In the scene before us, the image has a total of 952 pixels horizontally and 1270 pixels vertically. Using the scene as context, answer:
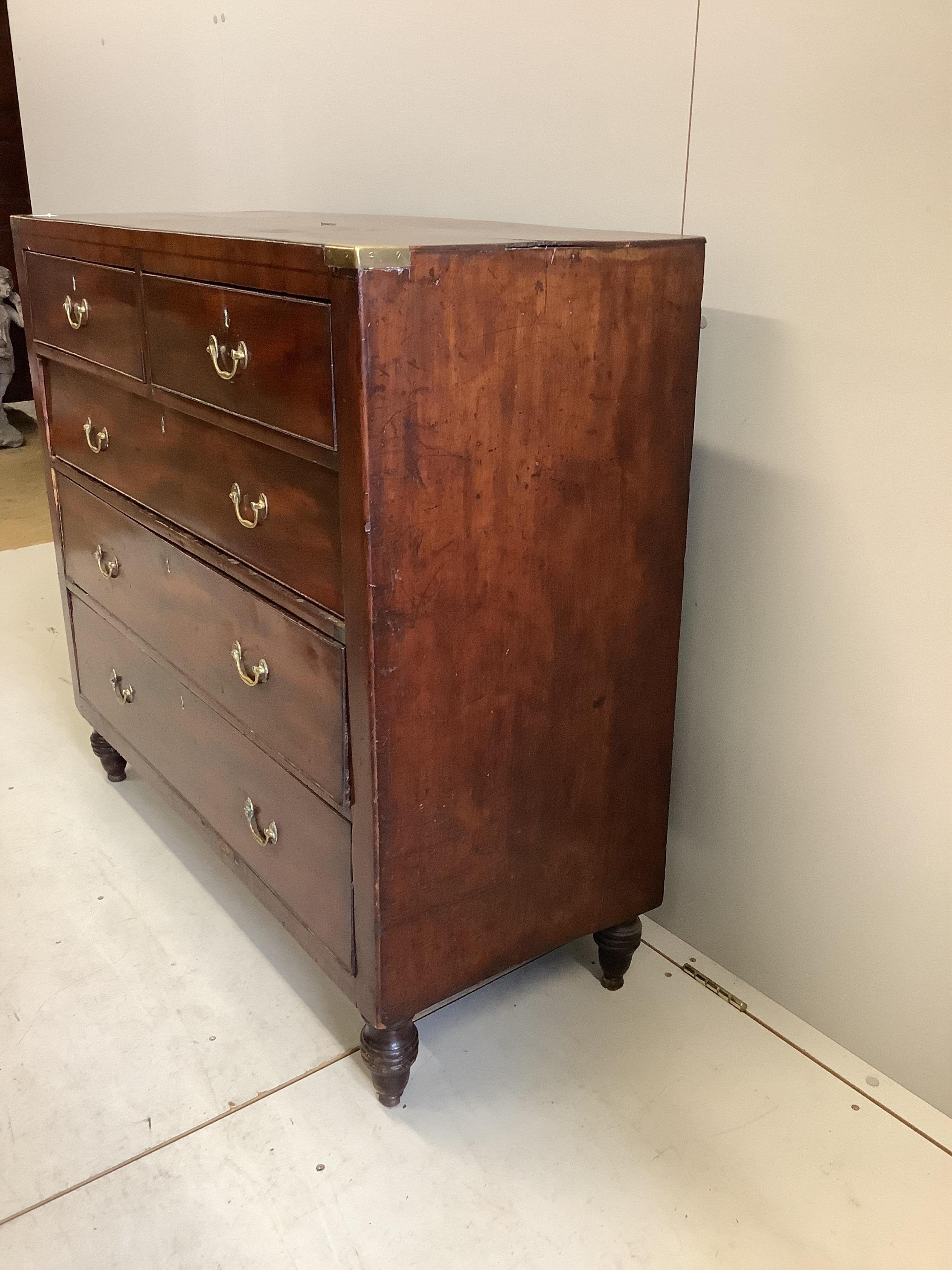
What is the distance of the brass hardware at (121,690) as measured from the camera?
1873 millimetres

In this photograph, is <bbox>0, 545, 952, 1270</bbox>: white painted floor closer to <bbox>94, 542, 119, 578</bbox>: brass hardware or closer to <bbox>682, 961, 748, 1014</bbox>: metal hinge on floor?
<bbox>682, 961, 748, 1014</bbox>: metal hinge on floor

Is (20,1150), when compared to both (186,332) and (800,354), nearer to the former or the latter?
(186,332)

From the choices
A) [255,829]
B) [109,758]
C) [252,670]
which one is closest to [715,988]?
[255,829]

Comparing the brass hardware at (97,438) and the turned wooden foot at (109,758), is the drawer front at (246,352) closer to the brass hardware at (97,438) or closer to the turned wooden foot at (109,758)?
the brass hardware at (97,438)

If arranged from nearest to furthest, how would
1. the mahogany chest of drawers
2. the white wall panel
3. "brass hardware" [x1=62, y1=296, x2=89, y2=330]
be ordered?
the mahogany chest of drawers → the white wall panel → "brass hardware" [x1=62, y1=296, x2=89, y2=330]

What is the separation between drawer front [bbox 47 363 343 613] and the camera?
Result: 1219 mm

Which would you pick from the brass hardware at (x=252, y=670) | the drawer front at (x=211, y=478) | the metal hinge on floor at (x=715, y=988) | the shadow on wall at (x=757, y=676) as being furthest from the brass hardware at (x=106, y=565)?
the metal hinge on floor at (x=715, y=988)

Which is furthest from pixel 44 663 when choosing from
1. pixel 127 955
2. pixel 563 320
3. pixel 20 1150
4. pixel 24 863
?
pixel 563 320

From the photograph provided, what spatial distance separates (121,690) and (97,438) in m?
0.45

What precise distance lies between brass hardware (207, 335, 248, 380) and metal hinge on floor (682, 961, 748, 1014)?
109 cm

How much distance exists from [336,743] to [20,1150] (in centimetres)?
67

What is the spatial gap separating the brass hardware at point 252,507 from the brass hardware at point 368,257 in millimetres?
→ 357

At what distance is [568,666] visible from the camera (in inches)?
52.6

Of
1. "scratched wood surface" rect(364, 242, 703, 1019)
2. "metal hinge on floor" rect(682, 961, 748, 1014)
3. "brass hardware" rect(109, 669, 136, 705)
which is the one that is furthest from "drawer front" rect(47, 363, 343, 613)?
"metal hinge on floor" rect(682, 961, 748, 1014)
